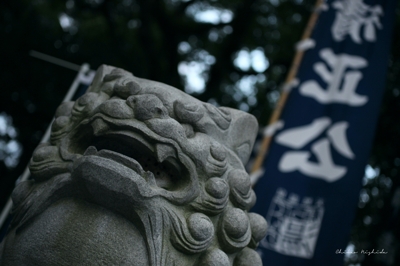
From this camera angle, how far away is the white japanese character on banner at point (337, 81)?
4.57 metres

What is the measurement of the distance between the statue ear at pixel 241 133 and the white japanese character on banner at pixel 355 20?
2.83 meters

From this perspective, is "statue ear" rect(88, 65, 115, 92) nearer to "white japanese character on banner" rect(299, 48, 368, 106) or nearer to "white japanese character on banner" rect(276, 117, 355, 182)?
"white japanese character on banner" rect(276, 117, 355, 182)

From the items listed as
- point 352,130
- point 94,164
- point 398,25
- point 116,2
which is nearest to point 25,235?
point 94,164

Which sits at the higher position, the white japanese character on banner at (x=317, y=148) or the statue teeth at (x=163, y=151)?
the white japanese character on banner at (x=317, y=148)

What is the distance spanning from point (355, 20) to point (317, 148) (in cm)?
170

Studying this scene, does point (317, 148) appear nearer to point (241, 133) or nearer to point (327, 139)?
point (327, 139)

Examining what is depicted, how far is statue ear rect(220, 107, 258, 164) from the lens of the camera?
2.51m

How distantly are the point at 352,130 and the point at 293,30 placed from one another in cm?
401

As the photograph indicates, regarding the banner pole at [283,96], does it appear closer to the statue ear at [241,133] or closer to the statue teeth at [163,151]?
the statue ear at [241,133]

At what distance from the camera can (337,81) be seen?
469 centimetres

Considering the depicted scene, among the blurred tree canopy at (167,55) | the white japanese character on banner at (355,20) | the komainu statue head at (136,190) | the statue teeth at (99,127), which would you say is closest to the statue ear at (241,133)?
the komainu statue head at (136,190)

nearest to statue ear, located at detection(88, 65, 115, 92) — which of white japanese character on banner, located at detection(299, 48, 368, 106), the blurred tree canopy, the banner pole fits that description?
the banner pole

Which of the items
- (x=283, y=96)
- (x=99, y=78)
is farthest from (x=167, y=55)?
(x=99, y=78)

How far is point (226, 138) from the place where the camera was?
8.06 feet
